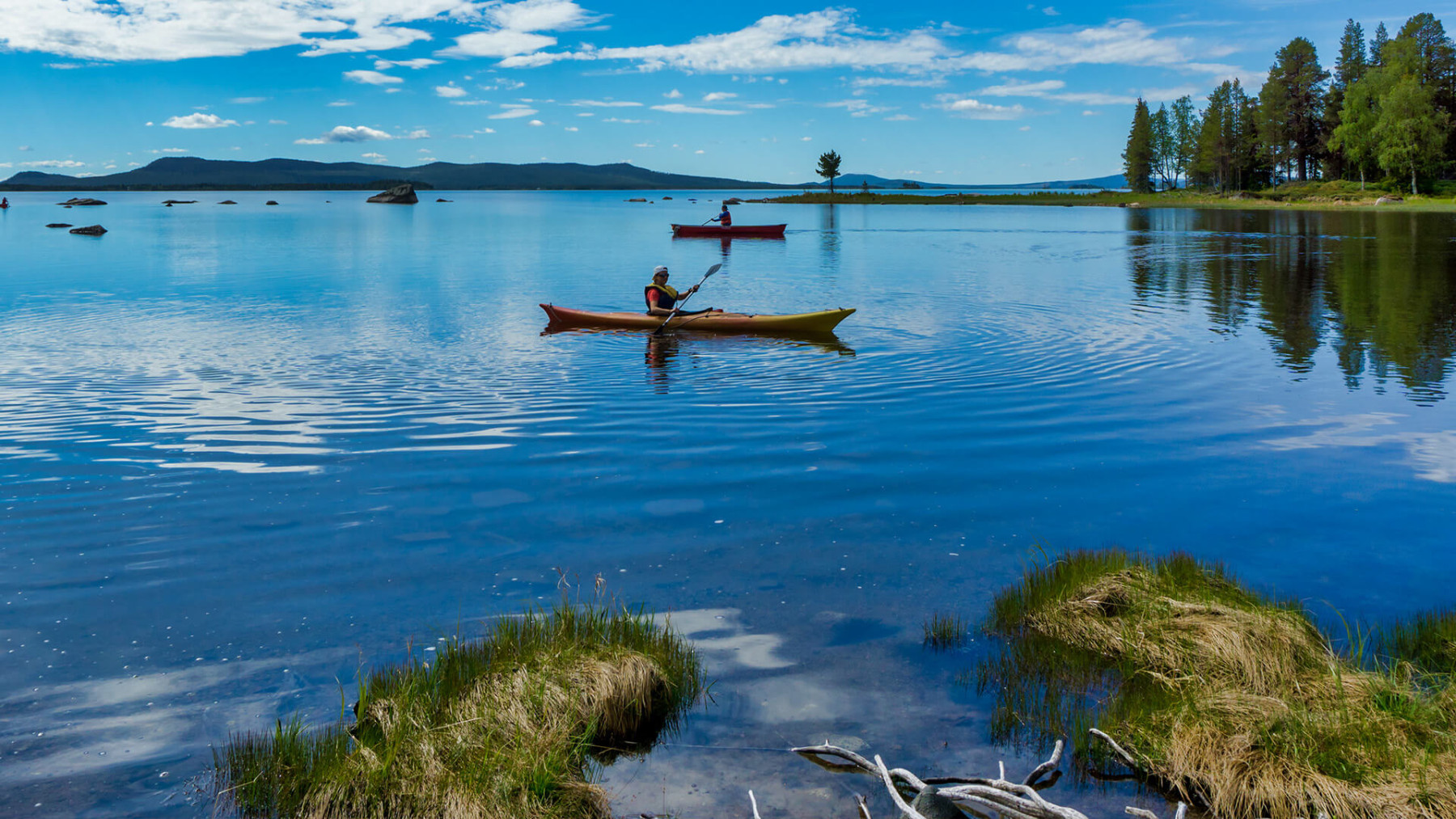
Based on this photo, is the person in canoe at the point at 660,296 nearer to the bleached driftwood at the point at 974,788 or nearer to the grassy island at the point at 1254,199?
→ the bleached driftwood at the point at 974,788

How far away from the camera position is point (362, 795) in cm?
482

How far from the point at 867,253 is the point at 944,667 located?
145ft

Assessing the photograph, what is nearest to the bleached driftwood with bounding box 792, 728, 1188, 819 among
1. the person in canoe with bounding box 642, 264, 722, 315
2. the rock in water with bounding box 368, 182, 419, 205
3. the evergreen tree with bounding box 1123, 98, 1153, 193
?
the person in canoe with bounding box 642, 264, 722, 315

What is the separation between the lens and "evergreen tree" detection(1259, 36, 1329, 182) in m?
99.8

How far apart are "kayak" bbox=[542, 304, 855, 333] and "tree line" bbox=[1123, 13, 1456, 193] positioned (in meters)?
81.4

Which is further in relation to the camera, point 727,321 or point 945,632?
point 727,321

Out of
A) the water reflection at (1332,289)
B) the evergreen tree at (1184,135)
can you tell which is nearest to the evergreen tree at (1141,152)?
the evergreen tree at (1184,135)

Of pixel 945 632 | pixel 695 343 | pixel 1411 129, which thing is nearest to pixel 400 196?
pixel 1411 129

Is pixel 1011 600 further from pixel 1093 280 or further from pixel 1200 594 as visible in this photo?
pixel 1093 280

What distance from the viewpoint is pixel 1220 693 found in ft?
18.4

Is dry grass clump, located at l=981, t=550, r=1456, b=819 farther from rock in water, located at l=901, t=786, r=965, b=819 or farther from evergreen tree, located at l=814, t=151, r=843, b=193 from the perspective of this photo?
evergreen tree, located at l=814, t=151, r=843, b=193

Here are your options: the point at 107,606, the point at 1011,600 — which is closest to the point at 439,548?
the point at 107,606

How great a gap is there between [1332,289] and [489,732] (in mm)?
30518

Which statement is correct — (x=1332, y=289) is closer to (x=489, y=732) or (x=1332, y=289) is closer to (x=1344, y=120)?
(x=489, y=732)
